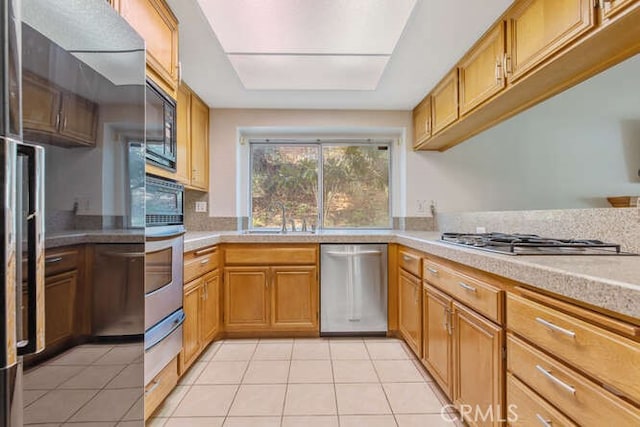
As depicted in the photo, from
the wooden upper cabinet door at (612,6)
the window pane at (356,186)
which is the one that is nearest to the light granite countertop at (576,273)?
the wooden upper cabinet door at (612,6)

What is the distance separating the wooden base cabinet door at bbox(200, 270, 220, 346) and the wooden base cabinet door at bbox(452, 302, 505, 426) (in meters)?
1.64

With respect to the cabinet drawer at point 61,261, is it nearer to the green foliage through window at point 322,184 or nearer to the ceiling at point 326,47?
the ceiling at point 326,47

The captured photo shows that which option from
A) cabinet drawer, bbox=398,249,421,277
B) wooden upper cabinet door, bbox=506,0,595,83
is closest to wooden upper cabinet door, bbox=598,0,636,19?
wooden upper cabinet door, bbox=506,0,595,83

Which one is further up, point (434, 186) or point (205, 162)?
point (205, 162)

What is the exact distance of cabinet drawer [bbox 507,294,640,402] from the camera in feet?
2.32

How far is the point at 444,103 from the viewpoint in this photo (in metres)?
2.50

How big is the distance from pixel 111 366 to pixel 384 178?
300cm

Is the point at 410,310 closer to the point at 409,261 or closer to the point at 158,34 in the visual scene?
the point at 409,261

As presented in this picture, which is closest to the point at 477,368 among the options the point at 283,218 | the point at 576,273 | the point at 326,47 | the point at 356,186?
the point at 576,273

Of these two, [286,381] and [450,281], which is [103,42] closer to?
[450,281]

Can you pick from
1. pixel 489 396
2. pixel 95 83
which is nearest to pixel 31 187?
pixel 95 83

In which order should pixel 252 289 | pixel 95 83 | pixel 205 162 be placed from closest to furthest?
pixel 95 83 → pixel 252 289 → pixel 205 162

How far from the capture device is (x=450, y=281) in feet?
5.45

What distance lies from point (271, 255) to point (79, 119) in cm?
198
